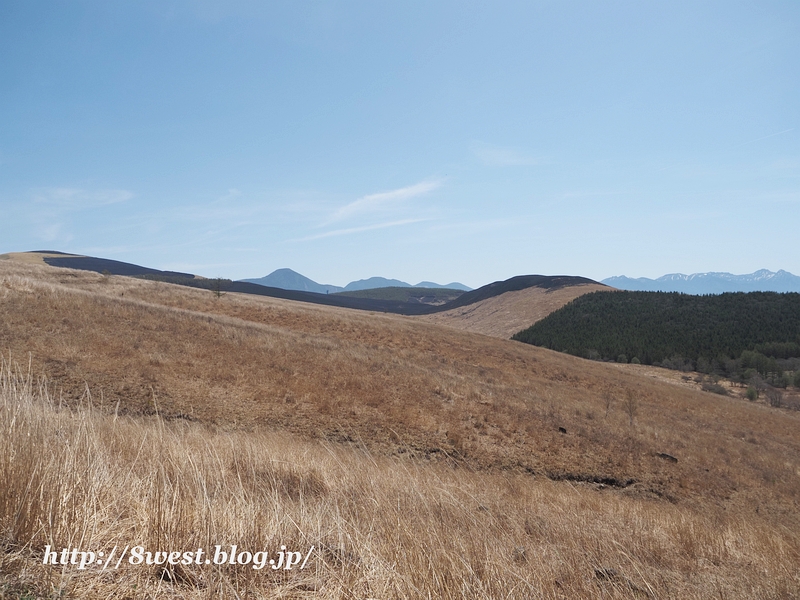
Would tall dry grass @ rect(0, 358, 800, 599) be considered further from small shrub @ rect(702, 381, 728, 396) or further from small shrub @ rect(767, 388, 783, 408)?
small shrub @ rect(767, 388, 783, 408)

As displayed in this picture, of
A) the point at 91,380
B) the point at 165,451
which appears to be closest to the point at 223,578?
the point at 165,451

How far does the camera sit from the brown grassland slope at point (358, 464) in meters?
2.99

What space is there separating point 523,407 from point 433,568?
57.5 ft

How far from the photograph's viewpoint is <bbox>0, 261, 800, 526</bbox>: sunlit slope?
14008 mm

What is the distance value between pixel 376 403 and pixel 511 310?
111m

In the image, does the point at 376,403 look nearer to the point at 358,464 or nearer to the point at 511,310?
the point at 358,464

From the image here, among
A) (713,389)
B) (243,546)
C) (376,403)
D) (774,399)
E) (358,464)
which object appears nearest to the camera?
(243,546)

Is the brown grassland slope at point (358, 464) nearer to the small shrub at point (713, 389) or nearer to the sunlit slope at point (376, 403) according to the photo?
the sunlit slope at point (376, 403)

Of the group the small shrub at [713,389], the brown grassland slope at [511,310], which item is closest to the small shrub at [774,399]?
the small shrub at [713,389]

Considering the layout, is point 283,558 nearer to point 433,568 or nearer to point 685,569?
point 433,568

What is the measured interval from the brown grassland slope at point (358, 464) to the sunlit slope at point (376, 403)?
114mm

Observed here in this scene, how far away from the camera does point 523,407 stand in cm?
1933

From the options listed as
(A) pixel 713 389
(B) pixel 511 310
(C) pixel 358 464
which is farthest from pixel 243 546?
(B) pixel 511 310

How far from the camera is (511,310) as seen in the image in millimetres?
122500
